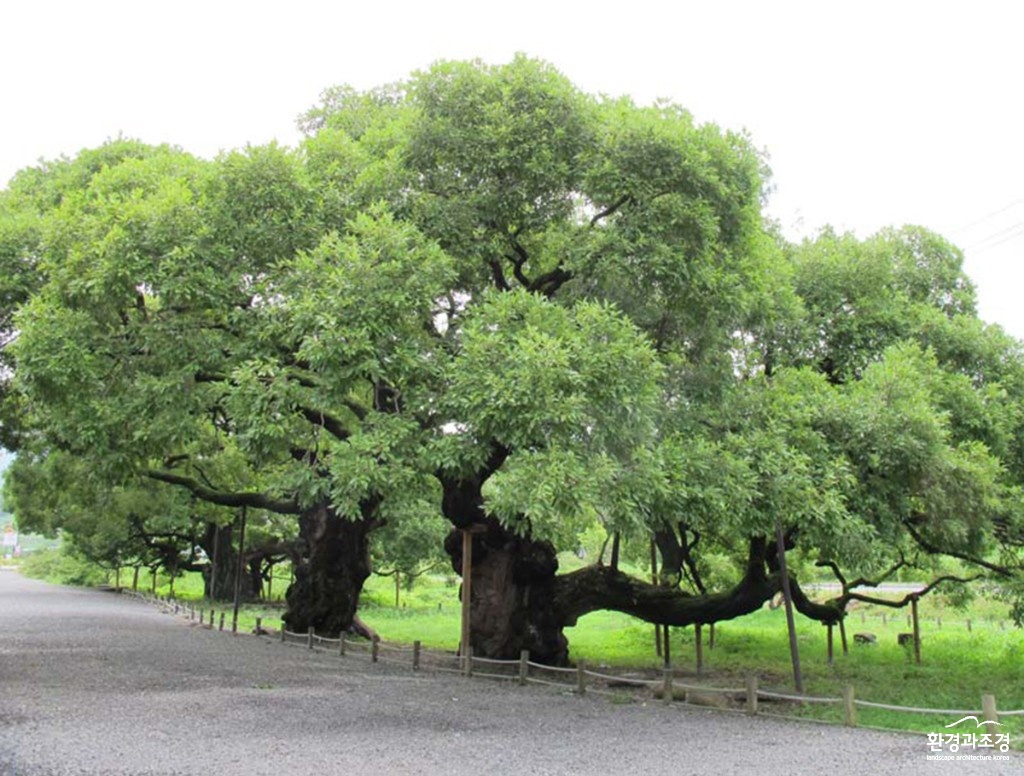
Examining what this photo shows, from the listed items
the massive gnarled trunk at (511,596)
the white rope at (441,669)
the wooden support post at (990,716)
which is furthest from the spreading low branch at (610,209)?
the white rope at (441,669)

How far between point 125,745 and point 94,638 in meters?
12.3

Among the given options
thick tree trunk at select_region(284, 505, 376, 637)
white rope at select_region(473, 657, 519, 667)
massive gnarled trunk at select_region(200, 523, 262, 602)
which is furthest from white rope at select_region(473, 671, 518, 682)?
massive gnarled trunk at select_region(200, 523, 262, 602)

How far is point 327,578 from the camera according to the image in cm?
1888

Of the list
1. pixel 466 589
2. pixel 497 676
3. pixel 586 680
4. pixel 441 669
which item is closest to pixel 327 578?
pixel 441 669

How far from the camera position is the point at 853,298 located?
552 inches

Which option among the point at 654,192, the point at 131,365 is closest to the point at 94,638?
the point at 131,365

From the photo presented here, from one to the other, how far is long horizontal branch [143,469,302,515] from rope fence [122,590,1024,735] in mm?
2888

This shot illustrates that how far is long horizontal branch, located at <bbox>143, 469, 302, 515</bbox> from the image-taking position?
1823 centimetres

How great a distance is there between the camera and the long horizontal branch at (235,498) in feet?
59.8

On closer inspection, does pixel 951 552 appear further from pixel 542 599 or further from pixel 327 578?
pixel 327 578

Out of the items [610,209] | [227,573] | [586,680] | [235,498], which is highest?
[610,209]

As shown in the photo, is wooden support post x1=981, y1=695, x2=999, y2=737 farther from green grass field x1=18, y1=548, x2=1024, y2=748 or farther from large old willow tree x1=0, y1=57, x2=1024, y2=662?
large old willow tree x1=0, y1=57, x2=1024, y2=662

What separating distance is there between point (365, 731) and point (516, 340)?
15.2 ft

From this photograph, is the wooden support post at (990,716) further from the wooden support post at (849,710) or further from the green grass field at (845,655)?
the wooden support post at (849,710)
